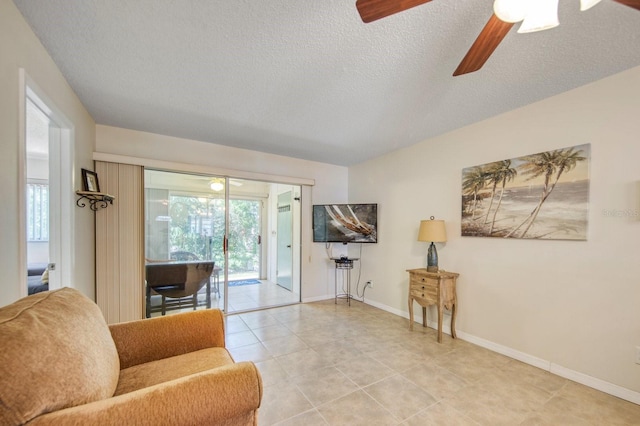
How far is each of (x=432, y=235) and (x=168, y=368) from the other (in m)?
2.65

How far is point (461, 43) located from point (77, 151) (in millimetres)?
3169

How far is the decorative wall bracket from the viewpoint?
239 centimetres

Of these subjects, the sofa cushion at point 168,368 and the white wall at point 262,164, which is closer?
the sofa cushion at point 168,368

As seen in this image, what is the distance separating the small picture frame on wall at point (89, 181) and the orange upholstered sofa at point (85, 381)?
5.67ft

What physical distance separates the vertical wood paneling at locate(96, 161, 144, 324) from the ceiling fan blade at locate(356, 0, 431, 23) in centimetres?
309

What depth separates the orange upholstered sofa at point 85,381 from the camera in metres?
0.74

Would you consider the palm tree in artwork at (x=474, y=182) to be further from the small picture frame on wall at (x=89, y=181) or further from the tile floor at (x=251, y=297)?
the small picture frame on wall at (x=89, y=181)

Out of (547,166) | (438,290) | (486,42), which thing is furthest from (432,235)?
(486,42)

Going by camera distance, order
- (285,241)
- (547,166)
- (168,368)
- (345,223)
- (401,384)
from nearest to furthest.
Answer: (168,368), (401,384), (547,166), (345,223), (285,241)

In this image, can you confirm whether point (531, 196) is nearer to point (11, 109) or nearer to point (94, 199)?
point (11, 109)

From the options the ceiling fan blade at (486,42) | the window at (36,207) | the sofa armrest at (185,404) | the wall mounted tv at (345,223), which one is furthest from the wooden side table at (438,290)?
the window at (36,207)

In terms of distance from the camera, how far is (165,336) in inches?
62.2

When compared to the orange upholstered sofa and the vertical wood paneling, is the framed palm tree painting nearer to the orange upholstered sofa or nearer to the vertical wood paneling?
the orange upholstered sofa

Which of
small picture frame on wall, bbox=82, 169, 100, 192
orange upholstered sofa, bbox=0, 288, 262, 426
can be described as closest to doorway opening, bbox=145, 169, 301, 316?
small picture frame on wall, bbox=82, 169, 100, 192
